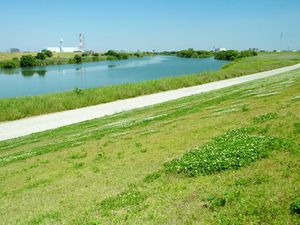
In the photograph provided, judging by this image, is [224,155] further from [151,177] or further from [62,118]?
[62,118]

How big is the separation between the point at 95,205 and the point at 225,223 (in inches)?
136

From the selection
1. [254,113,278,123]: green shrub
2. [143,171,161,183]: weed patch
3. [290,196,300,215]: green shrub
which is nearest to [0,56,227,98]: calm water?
[254,113,278,123]: green shrub

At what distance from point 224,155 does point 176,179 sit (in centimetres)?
157

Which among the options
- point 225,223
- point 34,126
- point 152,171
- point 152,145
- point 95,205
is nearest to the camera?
point 225,223

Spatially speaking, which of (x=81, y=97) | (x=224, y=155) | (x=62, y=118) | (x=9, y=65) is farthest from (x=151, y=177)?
(x=9, y=65)

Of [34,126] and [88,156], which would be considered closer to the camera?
[88,156]

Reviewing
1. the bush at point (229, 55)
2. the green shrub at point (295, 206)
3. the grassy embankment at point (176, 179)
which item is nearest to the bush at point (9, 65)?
the bush at point (229, 55)

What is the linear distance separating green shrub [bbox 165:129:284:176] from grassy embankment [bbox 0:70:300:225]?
29 mm

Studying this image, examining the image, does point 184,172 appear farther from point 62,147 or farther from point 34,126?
point 34,126

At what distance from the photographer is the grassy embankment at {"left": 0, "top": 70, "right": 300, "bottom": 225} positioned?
274 inches

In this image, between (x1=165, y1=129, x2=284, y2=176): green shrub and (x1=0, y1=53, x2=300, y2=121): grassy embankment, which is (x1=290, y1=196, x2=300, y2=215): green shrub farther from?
(x1=0, y1=53, x2=300, y2=121): grassy embankment

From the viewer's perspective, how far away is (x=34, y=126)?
28984 mm

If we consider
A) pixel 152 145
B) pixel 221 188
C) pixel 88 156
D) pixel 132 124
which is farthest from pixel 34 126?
pixel 221 188

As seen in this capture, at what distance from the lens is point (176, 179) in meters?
8.96
